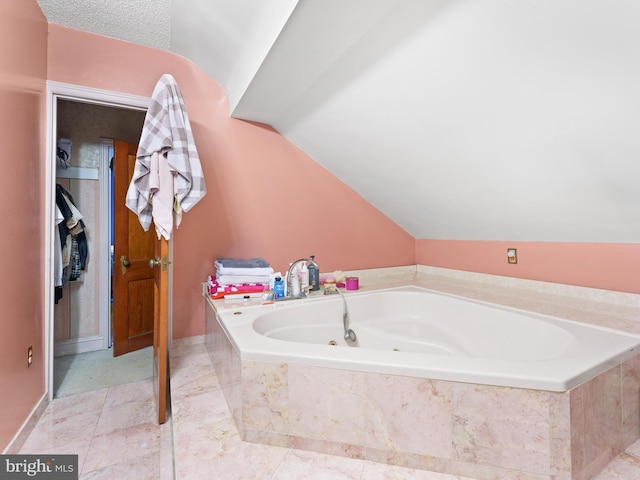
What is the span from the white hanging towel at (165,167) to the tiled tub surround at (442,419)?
2.79 ft

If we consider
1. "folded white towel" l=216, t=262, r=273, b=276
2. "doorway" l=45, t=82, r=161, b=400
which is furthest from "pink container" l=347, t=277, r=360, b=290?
"doorway" l=45, t=82, r=161, b=400

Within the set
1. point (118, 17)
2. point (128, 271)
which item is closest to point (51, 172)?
point (118, 17)

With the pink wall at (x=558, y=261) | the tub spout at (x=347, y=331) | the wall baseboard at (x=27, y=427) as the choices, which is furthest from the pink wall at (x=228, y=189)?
the pink wall at (x=558, y=261)

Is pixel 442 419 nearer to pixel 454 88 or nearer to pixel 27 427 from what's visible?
pixel 454 88

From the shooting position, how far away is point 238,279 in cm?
200

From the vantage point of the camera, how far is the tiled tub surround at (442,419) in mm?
938

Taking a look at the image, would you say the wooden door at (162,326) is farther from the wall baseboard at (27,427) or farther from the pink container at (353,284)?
the pink container at (353,284)

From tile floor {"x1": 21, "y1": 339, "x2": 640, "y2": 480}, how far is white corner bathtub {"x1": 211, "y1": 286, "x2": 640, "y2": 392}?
33 centimetres

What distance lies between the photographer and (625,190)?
142 centimetres

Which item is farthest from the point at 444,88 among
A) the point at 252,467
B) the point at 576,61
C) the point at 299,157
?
the point at 252,467

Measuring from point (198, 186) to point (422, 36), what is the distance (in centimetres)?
131

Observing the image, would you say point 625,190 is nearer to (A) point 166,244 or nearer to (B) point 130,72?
(A) point 166,244

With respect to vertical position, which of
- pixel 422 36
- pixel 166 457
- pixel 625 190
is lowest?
pixel 166 457

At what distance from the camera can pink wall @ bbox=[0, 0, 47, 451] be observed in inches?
51.2
